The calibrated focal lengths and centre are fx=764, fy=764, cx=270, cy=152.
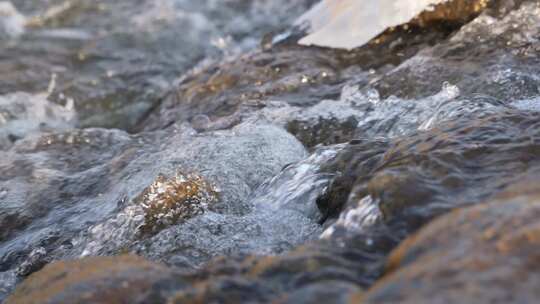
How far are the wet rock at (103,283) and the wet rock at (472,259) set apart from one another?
1.92ft

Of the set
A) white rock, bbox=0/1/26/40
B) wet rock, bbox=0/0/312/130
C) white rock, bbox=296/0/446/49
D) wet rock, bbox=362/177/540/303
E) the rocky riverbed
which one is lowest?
wet rock, bbox=362/177/540/303

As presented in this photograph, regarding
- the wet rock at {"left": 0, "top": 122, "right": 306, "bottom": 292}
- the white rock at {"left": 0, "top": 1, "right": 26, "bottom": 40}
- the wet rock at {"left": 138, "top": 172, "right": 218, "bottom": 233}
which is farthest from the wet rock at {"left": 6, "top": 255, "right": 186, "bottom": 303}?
the white rock at {"left": 0, "top": 1, "right": 26, "bottom": 40}

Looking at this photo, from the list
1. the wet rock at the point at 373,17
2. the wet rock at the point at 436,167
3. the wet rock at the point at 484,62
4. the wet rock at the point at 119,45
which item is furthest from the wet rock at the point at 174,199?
the wet rock at the point at 119,45

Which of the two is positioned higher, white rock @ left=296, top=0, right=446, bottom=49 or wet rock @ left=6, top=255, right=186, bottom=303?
white rock @ left=296, top=0, right=446, bottom=49

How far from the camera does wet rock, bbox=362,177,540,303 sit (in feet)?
4.86

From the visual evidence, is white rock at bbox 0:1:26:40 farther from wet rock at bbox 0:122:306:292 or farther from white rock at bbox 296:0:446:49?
white rock at bbox 296:0:446:49

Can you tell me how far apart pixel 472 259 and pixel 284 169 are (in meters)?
1.61

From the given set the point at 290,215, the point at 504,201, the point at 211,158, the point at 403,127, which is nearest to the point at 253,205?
the point at 290,215

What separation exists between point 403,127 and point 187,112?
155 cm

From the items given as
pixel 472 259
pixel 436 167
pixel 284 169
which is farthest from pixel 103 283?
pixel 284 169

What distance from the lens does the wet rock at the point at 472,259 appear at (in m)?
1.48

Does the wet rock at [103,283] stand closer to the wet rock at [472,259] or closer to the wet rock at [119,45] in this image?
the wet rock at [472,259]

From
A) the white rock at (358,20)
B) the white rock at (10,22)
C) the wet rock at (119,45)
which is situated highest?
the white rock at (10,22)

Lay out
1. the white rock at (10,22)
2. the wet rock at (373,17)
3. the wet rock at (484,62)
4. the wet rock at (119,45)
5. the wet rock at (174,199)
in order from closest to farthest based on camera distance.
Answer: the wet rock at (174,199) → the wet rock at (484,62) → the wet rock at (373,17) → the wet rock at (119,45) → the white rock at (10,22)
